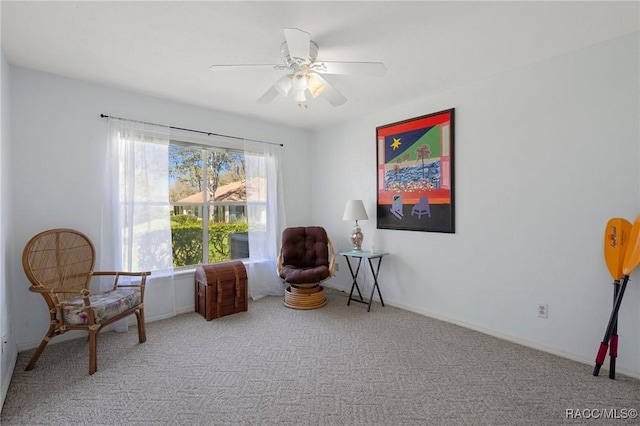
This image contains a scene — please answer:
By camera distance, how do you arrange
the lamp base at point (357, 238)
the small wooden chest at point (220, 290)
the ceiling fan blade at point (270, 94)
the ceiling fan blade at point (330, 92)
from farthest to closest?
the lamp base at point (357, 238) → the small wooden chest at point (220, 290) → the ceiling fan blade at point (270, 94) → the ceiling fan blade at point (330, 92)

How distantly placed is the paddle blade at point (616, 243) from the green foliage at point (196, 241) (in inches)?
153

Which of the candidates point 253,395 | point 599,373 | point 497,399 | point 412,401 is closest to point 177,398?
point 253,395

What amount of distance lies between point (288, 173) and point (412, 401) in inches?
138

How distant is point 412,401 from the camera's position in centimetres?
194

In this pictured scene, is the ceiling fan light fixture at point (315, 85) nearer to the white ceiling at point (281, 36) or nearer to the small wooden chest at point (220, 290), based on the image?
the white ceiling at point (281, 36)

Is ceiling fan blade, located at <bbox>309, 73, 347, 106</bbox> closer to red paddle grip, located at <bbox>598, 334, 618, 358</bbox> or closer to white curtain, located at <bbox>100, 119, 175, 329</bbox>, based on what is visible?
white curtain, located at <bbox>100, 119, 175, 329</bbox>

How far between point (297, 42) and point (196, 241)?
2.90 meters

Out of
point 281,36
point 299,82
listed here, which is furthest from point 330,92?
point 281,36

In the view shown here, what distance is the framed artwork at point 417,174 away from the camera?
324 cm

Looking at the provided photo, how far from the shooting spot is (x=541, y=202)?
2.62 metres

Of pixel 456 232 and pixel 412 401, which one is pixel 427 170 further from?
pixel 412 401

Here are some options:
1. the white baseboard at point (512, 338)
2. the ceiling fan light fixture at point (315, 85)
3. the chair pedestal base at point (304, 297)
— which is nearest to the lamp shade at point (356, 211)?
the chair pedestal base at point (304, 297)

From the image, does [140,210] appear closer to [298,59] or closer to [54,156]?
[54,156]

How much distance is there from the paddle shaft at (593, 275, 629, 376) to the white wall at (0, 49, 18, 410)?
4080mm
